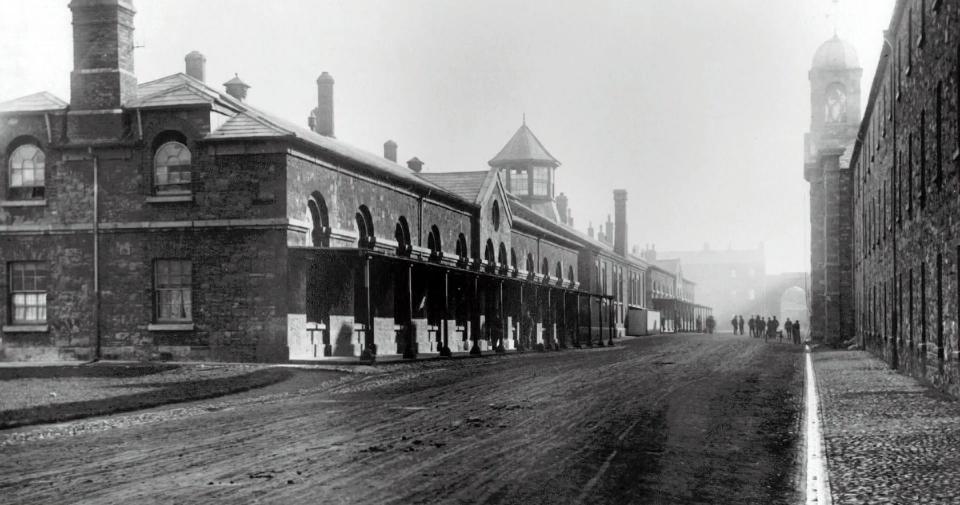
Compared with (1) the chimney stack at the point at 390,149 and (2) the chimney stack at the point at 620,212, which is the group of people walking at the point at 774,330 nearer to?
(2) the chimney stack at the point at 620,212

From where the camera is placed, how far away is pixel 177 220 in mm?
24359

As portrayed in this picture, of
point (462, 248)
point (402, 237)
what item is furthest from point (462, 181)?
point (402, 237)

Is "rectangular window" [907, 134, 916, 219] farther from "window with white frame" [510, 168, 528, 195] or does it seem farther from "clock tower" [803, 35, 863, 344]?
"window with white frame" [510, 168, 528, 195]

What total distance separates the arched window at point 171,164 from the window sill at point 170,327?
3324 millimetres

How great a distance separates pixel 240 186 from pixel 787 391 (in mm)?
14032

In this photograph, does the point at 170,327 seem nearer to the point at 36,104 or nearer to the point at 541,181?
the point at 36,104

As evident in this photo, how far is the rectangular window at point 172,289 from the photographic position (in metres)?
24.5

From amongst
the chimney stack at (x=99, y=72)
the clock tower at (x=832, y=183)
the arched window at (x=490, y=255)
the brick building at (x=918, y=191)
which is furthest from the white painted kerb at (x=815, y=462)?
the clock tower at (x=832, y=183)

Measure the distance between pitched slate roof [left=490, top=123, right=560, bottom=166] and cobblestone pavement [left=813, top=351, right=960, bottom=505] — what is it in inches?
2054

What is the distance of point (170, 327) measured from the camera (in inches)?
954

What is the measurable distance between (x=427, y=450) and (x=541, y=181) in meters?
62.6

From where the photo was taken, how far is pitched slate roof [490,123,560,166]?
70125 millimetres

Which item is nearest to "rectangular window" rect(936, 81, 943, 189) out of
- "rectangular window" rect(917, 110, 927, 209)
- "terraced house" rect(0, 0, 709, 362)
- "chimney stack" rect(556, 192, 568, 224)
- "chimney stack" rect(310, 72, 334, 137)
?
"rectangular window" rect(917, 110, 927, 209)

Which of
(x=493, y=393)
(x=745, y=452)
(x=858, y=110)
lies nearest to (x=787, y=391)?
(x=493, y=393)
